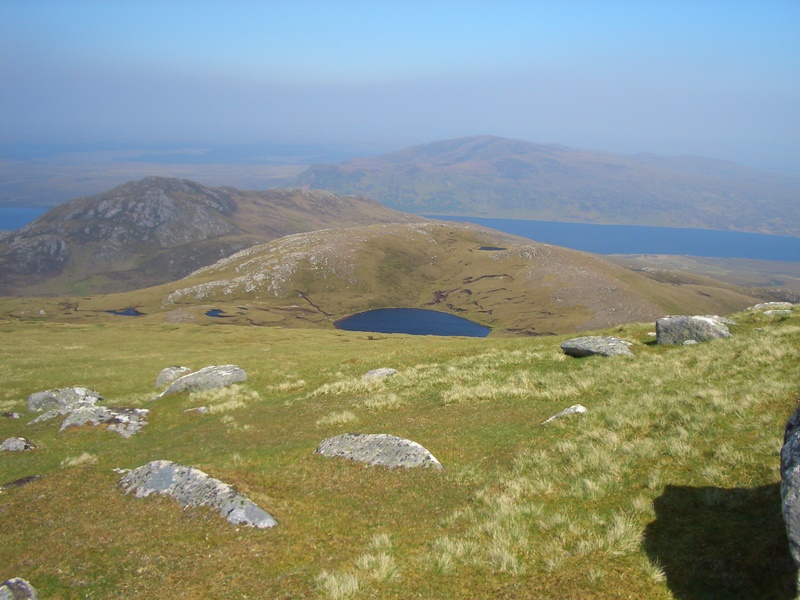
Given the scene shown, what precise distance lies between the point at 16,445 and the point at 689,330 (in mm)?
45970

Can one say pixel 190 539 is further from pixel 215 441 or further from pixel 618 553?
pixel 215 441

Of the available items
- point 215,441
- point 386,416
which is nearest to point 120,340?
point 215,441

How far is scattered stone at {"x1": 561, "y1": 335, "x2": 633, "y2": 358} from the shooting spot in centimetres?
3292

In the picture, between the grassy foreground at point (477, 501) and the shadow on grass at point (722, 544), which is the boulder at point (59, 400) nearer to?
the grassy foreground at point (477, 501)

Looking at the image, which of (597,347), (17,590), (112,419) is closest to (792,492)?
(17,590)

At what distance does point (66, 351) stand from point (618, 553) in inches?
3312

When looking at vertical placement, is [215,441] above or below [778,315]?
below

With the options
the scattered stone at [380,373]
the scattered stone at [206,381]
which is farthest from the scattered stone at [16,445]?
the scattered stone at [380,373]

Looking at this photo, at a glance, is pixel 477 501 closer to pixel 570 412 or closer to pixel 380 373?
pixel 570 412

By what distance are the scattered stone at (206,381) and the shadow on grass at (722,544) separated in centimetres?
3678

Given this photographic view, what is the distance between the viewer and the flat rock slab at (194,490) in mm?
13312

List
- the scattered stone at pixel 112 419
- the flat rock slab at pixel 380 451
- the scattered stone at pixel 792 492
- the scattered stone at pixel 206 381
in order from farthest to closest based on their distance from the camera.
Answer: the scattered stone at pixel 206 381 → the scattered stone at pixel 112 419 → the flat rock slab at pixel 380 451 → the scattered stone at pixel 792 492

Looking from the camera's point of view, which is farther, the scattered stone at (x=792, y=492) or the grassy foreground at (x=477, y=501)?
the grassy foreground at (x=477, y=501)

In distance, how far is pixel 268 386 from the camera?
39594 millimetres
